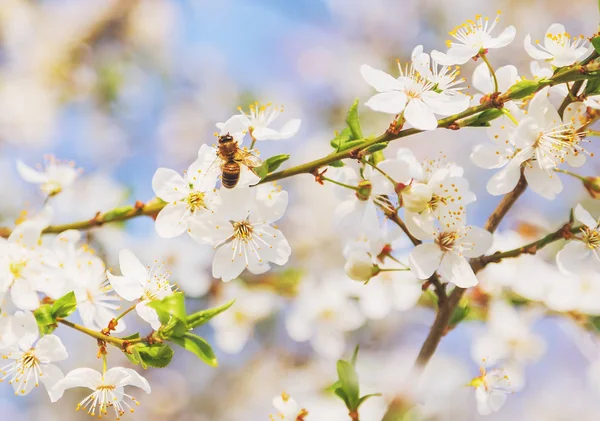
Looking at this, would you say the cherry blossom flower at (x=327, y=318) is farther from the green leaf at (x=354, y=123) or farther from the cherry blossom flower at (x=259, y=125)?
the green leaf at (x=354, y=123)

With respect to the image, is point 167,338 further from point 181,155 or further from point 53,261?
point 181,155

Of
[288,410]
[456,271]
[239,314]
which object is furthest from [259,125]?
[239,314]

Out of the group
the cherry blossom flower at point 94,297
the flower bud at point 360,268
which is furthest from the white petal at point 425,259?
the cherry blossom flower at point 94,297

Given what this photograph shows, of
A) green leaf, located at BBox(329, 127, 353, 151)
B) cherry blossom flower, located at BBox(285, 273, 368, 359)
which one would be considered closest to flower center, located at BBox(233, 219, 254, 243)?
green leaf, located at BBox(329, 127, 353, 151)

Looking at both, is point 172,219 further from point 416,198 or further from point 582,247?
point 582,247

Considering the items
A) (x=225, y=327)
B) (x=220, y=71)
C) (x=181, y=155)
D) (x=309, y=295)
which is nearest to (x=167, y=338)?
(x=309, y=295)
